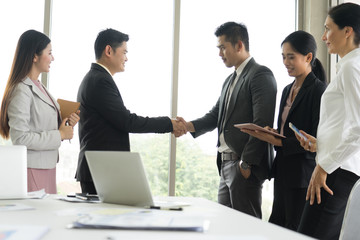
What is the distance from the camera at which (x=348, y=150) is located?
6.52ft

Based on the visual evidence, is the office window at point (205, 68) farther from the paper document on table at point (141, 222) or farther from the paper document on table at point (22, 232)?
the paper document on table at point (22, 232)

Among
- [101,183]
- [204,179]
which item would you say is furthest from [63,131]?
[204,179]

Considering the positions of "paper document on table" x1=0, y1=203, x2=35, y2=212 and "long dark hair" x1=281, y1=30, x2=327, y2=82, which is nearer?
"paper document on table" x1=0, y1=203, x2=35, y2=212

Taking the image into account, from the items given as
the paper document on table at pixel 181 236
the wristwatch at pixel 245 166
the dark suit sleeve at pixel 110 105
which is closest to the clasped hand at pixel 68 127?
the dark suit sleeve at pixel 110 105

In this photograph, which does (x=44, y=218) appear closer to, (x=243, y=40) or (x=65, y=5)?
(x=243, y=40)

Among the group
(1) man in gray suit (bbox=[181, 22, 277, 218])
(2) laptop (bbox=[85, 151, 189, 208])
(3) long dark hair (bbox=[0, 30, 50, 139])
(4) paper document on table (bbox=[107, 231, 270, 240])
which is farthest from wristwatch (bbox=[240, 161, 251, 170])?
(4) paper document on table (bbox=[107, 231, 270, 240])

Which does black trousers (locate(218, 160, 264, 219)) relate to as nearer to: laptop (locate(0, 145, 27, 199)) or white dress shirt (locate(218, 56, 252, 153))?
white dress shirt (locate(218, 56, 252, 153))

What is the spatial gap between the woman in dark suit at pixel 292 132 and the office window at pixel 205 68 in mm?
1277

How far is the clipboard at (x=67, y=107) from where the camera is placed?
2.84 metres

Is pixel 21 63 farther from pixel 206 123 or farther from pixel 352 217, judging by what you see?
pixel 352 217

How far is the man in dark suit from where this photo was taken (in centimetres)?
291

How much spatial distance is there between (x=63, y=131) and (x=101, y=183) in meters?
1.09

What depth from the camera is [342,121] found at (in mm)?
2070

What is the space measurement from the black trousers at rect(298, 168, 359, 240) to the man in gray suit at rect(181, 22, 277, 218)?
73cm
